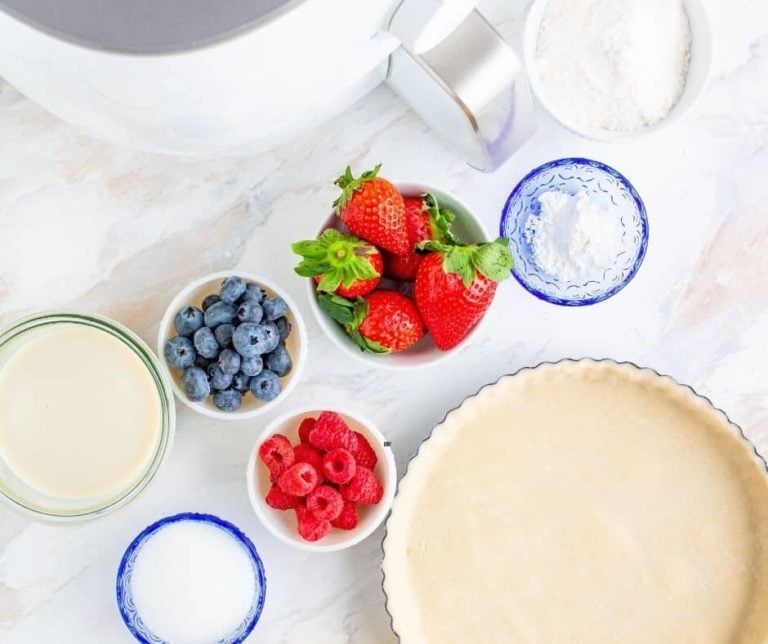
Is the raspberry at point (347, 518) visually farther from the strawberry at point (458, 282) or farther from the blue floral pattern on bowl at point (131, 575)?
the strawberry at point (458, 282)

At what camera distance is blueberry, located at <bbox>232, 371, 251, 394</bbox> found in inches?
43.9

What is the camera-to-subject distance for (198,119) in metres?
0.83

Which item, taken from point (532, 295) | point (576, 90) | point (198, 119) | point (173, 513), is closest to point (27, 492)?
point (173, 513)

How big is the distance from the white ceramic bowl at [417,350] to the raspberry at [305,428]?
0.29ft

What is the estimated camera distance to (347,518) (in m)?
1.15

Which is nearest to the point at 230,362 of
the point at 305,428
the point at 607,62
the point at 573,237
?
the point at 305,428

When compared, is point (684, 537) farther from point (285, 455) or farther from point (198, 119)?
point (198, 119)

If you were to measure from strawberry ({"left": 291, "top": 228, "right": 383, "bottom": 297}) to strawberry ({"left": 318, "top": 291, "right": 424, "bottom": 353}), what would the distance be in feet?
0.06

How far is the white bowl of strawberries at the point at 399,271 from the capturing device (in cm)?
107

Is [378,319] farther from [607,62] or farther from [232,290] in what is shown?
[607,62]

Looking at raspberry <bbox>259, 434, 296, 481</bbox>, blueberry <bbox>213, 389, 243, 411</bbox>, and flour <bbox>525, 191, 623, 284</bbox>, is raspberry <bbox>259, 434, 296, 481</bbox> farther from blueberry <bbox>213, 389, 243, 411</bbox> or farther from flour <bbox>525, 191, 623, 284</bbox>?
flour <bbox>525, 191, 623, 284</bbox>

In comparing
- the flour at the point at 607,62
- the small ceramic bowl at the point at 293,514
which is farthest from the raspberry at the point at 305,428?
the flour at the point at 607,62

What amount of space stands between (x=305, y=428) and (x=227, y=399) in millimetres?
97

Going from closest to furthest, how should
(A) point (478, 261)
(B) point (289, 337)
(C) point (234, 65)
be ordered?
(C) point (234, 65)
(A) point (478, 261)
(B) point (289, 337)
